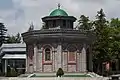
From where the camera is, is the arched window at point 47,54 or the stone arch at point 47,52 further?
the arched window at point 47,54

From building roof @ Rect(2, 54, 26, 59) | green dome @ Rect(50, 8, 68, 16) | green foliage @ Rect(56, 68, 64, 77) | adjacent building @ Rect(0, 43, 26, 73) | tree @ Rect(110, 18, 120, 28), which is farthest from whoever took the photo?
adjacent building @ Rect(0, 43, 26, 73)

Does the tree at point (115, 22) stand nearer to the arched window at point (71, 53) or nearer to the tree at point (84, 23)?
the tree at point (84, 23)

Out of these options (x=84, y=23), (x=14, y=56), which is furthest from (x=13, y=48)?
(x=84, y=23)

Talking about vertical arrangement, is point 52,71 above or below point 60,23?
below

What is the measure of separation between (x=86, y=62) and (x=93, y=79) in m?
9.69

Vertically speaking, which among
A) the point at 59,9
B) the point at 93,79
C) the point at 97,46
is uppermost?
the point at 59,9

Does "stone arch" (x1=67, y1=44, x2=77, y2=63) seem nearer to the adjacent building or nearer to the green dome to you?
the green dome

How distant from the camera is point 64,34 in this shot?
148ft

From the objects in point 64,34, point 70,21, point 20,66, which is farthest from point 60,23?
point 20,66

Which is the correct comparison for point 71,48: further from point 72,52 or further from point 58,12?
point 58,12

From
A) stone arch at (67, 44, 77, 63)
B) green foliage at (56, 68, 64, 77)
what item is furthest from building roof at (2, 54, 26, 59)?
green foliage at (56, 68, 64, 77)

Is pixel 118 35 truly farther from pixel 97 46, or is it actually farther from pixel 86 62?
pixel 86 62

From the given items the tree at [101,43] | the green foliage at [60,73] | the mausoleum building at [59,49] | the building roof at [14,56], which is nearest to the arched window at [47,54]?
the mausoleum building at [59,49]

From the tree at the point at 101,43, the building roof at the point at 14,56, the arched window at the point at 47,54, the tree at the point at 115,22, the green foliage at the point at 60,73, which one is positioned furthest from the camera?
the building roof at the point at 14,56
